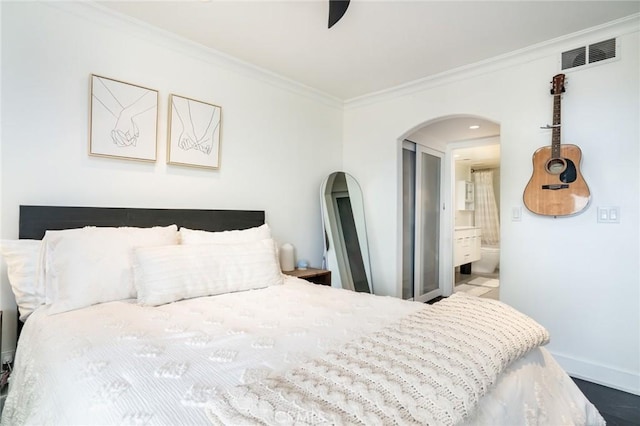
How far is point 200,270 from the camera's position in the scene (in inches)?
79.4

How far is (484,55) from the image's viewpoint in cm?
284

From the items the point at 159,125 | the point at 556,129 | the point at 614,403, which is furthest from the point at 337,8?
the point at 614,403

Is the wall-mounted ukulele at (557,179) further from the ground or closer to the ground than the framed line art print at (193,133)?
closer to the ground

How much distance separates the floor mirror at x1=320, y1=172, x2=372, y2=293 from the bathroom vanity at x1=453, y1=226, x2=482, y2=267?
193cm

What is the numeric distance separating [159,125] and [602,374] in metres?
3.70

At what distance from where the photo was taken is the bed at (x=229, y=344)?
0.87m

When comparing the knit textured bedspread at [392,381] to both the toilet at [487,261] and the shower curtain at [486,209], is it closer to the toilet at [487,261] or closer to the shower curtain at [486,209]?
the toilet at [487,261]

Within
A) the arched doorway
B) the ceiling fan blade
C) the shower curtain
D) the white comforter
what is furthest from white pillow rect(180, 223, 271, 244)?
the shower curtain

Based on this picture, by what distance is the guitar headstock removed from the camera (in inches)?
100

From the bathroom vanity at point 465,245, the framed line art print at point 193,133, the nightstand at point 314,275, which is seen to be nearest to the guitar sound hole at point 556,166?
the nightstand at point 314,275

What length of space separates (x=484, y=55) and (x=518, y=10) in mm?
645

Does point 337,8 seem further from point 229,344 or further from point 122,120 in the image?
point 229,344

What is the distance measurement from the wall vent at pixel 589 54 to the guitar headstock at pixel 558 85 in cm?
12

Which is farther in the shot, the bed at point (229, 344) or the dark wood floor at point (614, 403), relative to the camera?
the dark wood floor at point (614, 403)
